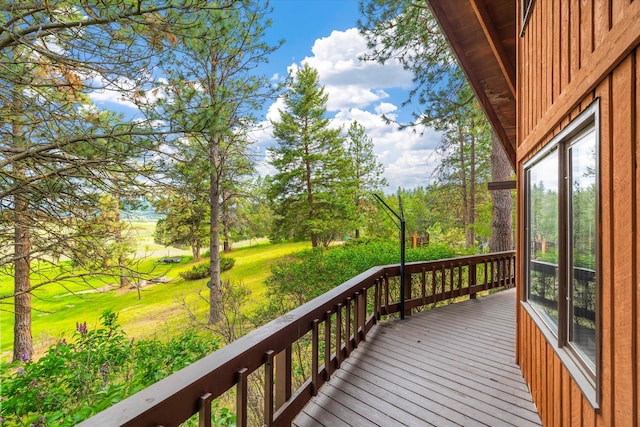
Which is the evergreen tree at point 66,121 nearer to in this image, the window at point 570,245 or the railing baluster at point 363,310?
the railing baluster at point 363,310

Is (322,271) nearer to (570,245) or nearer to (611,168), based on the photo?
(570,245)

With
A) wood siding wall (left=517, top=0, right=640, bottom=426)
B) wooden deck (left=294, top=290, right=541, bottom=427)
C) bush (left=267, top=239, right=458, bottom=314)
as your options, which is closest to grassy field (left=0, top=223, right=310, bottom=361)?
bush (left=267, top=239, right=458, bottom=314)

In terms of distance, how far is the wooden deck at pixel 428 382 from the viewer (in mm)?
2182

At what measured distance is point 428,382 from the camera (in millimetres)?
2662

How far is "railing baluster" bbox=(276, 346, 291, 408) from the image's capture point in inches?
78.6

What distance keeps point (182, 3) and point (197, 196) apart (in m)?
2.38

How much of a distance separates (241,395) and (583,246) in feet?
6.39

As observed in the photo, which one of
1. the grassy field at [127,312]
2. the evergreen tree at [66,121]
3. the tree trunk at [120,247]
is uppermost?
the evergreen tree at [66,121]

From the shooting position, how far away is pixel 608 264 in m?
1.21

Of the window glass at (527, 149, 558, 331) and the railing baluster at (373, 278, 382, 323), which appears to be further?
the railing baluster at (373, 278, 382, 323)

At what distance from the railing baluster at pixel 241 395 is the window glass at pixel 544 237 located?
1928 mm

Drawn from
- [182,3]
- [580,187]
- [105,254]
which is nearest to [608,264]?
[580,187]

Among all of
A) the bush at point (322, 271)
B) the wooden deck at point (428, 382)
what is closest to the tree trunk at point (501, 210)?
the bush at point (322, 271)

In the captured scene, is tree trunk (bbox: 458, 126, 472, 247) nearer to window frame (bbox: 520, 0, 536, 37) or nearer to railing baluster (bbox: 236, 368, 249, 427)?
window frame (bbox: 520, 0, 536, 37)
